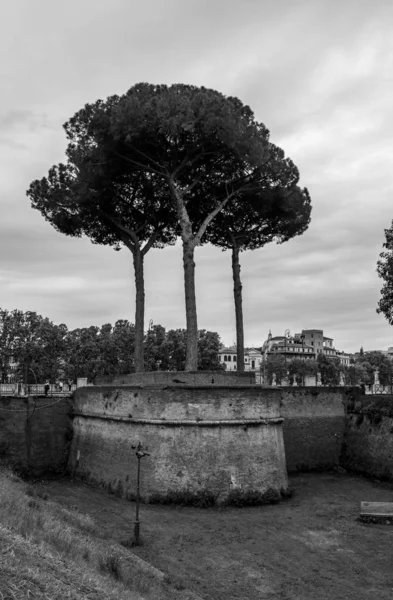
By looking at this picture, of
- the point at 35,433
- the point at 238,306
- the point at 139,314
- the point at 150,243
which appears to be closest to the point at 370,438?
the point at 238,306

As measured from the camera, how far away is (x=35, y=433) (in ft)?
70.3

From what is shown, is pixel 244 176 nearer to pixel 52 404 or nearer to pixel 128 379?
pixel 128 379

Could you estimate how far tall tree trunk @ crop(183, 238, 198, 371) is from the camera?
19.2m

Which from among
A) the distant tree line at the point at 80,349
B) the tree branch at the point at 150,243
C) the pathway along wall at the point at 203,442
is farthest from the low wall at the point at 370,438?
the distant tree line at the point at 80,349

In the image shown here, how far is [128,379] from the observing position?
790 inches

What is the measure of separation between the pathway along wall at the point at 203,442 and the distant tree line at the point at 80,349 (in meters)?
24.0

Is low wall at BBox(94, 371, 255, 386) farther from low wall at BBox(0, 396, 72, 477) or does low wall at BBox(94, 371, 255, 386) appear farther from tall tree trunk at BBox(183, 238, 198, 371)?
low wall at BBox(0, 396, 72, 477)

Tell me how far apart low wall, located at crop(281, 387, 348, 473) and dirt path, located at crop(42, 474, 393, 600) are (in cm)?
441

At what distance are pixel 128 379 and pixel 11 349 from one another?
86.9 ft

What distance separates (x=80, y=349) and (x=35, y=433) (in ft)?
85.1

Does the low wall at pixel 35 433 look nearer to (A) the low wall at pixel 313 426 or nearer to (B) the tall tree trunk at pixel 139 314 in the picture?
(B) the tall tree trunk at pixel 139 314

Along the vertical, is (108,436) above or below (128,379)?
below

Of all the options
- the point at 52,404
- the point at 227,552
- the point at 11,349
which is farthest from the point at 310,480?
the point at 11,349

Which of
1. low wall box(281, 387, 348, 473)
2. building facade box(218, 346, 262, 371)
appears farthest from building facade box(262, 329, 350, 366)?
low wall box(281, 387, 348, 473)
